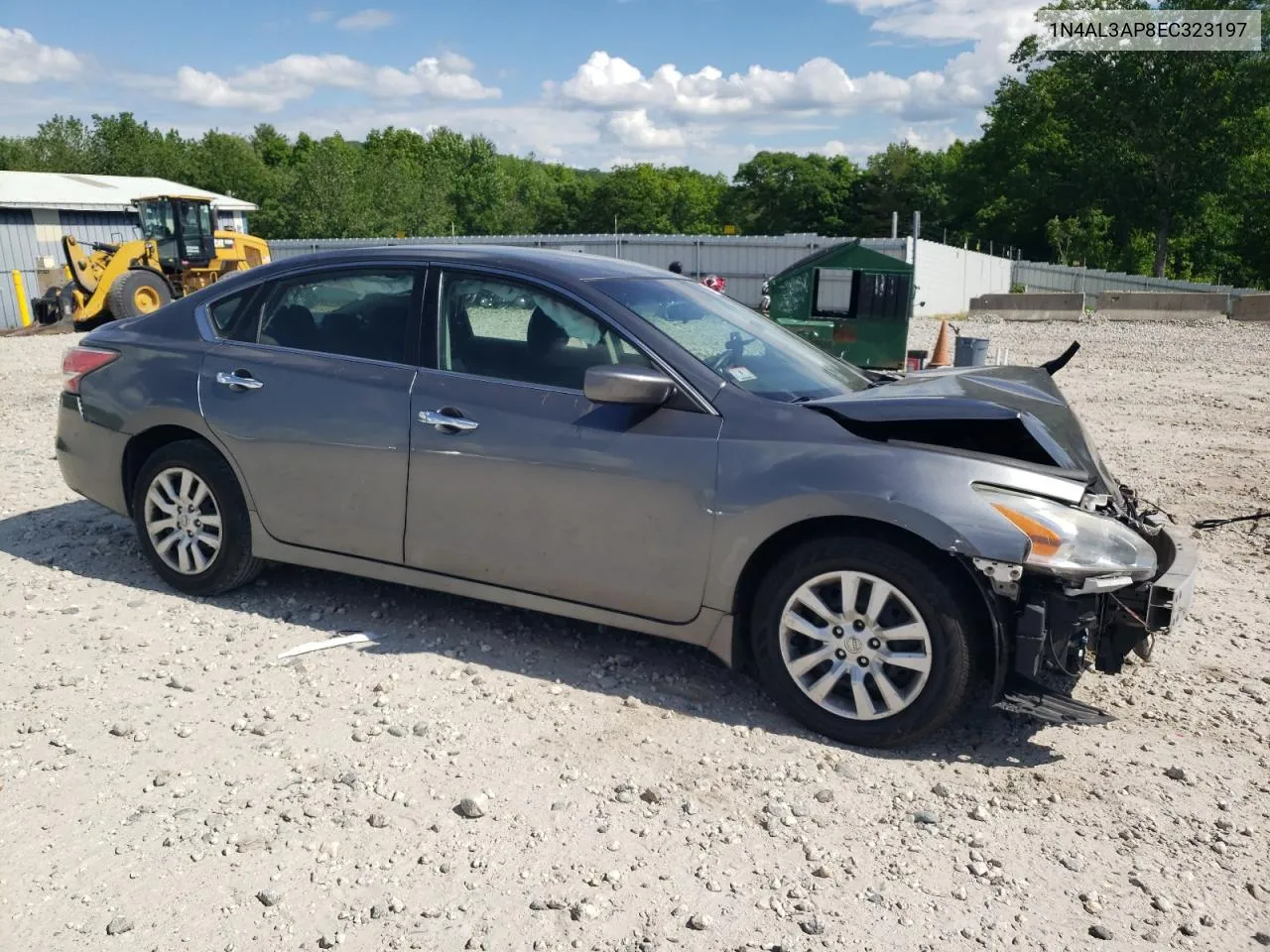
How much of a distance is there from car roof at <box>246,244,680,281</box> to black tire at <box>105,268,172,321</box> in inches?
746

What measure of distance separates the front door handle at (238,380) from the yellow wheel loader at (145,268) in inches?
744

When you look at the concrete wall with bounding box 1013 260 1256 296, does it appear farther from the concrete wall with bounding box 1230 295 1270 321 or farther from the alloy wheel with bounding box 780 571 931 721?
the alloy wheel with bounding box 780 571 931 721

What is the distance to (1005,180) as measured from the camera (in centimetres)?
6316

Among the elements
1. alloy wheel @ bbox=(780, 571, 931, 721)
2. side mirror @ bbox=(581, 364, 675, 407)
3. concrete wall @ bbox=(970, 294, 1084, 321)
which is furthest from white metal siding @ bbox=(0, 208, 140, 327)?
alloy wheel @ bbox=(780, 571, 931, 721)

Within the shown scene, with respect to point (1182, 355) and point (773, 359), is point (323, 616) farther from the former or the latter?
point (1182, 355)

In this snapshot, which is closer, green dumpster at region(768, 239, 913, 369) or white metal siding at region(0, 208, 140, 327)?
green dumpster at region(768, 239, 913, 369)

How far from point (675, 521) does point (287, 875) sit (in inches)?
68.8

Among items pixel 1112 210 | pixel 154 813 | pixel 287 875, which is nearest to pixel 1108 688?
pixel 287 875

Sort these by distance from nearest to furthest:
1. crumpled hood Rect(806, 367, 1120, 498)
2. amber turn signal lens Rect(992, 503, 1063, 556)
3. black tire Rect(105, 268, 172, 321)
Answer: amber turn signal lens Rect(992, 503, 1063, 556)
crumpled hood Rect(806, 367, 1120, 498)
black tire Rect(105, 268, 172, 321)

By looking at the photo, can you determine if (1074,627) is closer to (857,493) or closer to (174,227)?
(857,493)

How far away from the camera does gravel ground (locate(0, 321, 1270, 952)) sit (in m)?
2.84

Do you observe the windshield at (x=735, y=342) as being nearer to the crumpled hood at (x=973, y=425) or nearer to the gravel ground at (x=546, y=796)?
the crumpled hood at (x=973, y=425)

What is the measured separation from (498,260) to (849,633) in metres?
2.18

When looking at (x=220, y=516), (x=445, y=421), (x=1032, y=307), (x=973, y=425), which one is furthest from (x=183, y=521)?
(x=1032, y=307)
